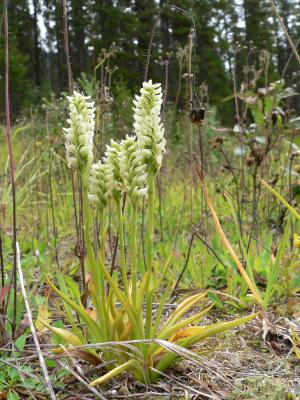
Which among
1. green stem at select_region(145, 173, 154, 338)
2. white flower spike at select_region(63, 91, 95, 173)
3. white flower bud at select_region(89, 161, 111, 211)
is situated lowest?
green stem at select_region(145, 173, 154, 338)

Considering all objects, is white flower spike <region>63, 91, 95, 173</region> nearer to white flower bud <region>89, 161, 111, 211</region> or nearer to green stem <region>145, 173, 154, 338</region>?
white flower bud <region>89, 161, 111, 211</region>

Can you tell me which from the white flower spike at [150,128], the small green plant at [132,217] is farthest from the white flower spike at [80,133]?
the white flower spike at [150,128]

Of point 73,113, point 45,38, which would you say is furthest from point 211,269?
point 45,38

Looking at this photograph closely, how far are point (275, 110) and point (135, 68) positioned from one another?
14.5m

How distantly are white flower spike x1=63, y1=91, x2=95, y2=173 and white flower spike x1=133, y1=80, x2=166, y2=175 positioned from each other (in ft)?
0.39

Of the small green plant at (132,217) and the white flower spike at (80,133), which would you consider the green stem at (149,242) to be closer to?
the small green plant at (132,217)

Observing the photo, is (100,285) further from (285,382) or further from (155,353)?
(285,382)

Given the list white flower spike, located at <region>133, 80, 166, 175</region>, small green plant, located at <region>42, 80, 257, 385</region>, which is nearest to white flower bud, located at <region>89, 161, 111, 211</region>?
small green plant, located at <region>42, 80, 257, 385</region>

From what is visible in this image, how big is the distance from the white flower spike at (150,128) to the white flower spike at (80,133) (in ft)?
0.39

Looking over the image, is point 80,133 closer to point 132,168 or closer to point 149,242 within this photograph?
point 132,168

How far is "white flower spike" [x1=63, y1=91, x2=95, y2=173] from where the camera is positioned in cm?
126

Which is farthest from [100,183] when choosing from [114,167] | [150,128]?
[150,128]

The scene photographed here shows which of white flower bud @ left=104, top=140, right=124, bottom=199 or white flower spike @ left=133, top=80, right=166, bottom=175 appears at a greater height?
white flower spike @ left=133, top=80, right=166, bottom=175

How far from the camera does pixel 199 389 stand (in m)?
A: 1.36
